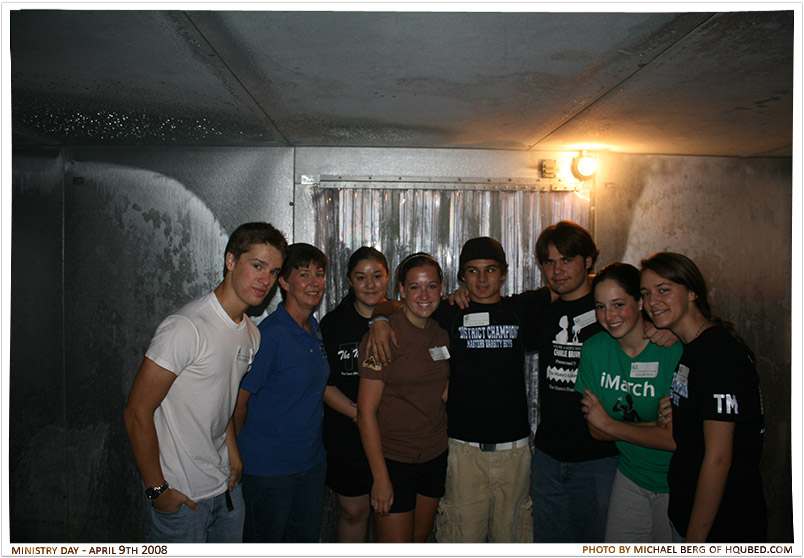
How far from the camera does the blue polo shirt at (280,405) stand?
2.32 m

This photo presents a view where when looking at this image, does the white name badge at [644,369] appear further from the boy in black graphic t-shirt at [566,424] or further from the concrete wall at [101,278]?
the concrete wall at [101,278]

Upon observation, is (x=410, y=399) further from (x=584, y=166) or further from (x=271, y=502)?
(x=584, y=166)

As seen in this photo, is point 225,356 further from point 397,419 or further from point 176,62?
point 176,62

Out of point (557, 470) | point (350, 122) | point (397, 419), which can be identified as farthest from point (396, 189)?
point (557, 470)

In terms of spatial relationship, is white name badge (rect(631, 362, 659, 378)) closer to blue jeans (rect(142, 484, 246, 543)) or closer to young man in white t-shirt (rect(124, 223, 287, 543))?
young man in white t-shirt (rect(124, 223, 287, 543))

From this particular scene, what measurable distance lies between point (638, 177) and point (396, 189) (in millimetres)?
1675

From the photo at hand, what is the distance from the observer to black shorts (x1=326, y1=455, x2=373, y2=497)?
104 inches

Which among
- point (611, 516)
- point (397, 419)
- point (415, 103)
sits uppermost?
point (415, 103)

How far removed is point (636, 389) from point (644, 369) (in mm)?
94

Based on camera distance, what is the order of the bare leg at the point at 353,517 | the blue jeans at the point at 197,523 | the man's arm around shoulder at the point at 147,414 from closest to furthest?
1. the man's arm around shoulder at the point at 147,414
2. the blue jeans at the point at 197,523
3. the bare leg at the point at 353,517

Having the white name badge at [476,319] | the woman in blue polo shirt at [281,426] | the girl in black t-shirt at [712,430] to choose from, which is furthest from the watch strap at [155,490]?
the girl in black t-shirt at [712,430]

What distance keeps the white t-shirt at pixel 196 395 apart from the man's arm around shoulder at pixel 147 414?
0.06 m
